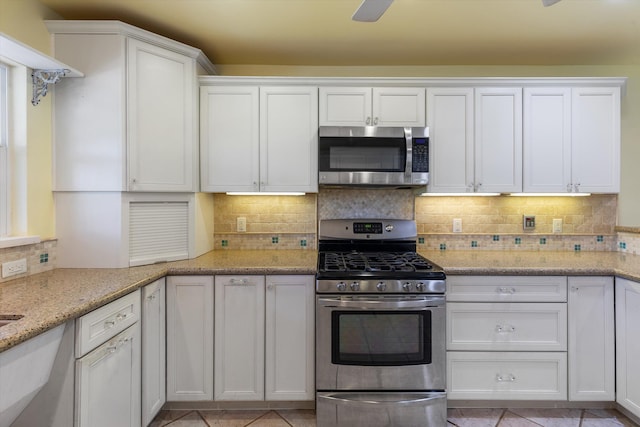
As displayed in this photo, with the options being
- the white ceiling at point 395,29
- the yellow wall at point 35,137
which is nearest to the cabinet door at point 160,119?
the white ceiling at point 395,29

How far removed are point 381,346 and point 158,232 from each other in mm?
1608

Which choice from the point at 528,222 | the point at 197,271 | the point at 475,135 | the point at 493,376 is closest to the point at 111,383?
the point at 197,271

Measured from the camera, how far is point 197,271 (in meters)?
2.02

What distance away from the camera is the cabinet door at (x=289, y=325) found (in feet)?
6.69

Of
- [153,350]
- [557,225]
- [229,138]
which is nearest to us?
[153,350]

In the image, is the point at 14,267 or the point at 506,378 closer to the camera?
the point at 14,267

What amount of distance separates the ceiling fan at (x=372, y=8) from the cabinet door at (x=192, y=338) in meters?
1.66

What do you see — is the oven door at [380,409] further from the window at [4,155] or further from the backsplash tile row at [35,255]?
the window at [4,155]

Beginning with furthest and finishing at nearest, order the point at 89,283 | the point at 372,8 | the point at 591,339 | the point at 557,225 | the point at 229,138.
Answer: the point at 557,225 < the point at 229,138 < the point at 591,339 < the point at 89,283 < the point at 372,8

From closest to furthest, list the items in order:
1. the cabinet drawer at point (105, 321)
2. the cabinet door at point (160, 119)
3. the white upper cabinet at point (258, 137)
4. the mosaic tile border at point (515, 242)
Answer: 1. the cabinet drawer at point (105, 321)
2. the cabinet door at point (160, 119)
3. the white upper cabinet at point (258, 137)
4. the mosaic tile border at point (515, 242)

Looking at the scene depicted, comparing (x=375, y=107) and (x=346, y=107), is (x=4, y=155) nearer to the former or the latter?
(x=346, y=107)

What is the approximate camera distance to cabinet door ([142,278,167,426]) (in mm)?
1809

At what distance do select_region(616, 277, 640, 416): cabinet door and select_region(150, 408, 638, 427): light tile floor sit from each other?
0.59 feet

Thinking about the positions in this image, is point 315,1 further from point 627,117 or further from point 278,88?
point 627,117
